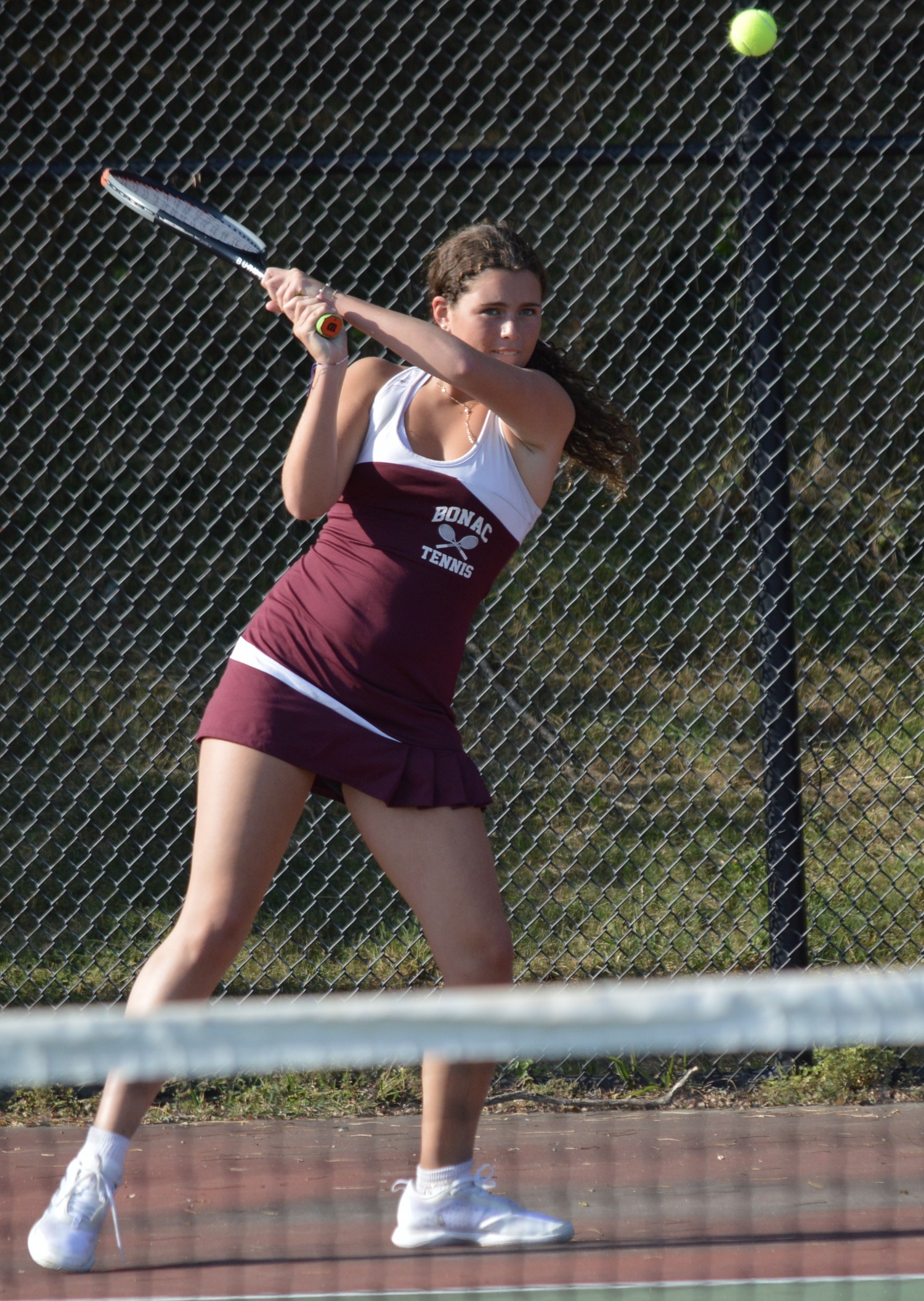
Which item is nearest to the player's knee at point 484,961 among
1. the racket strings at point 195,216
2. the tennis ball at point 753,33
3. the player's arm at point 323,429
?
the player's arm at point 323,429

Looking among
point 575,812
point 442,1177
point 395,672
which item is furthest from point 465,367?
point 575,812

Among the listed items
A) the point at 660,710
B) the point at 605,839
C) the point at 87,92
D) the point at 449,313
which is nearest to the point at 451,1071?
the point at 449,313

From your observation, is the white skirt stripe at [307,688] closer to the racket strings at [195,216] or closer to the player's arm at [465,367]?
the player's arm at [465,367]

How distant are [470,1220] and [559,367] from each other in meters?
1.51

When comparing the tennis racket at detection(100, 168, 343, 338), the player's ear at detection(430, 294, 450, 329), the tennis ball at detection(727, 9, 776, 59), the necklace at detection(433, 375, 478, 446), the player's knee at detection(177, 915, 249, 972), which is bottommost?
the player's knee at detection(177, 915, 249, 972)

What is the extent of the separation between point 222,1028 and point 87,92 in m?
4.61

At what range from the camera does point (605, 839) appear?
4484mm

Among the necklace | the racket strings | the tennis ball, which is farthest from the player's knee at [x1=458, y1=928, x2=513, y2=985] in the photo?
the tennis ball

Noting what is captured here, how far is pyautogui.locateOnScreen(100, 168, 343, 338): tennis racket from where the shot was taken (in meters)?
2.72

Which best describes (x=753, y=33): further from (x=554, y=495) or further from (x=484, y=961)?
(x=484, y=961)

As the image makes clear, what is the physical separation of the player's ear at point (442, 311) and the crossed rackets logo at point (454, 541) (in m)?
0.38

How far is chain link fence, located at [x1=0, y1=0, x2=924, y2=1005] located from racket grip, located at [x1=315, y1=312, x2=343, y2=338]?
76.2 inches

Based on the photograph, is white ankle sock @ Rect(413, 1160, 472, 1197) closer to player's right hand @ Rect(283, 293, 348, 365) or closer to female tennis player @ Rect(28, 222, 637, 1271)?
female tennis player @ Rect(28, 222, 637, 1271)

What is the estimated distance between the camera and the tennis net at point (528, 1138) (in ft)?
4.10
